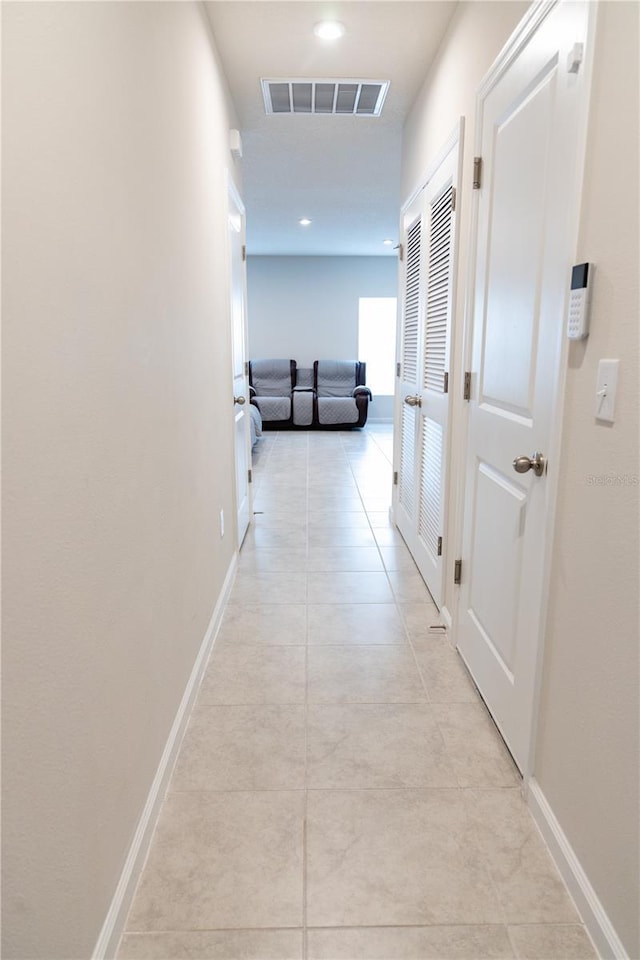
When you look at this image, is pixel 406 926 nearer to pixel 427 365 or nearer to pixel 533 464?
pixel 533 464

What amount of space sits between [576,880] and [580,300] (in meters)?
1.26

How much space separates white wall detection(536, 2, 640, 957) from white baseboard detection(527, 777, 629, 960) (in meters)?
0.03

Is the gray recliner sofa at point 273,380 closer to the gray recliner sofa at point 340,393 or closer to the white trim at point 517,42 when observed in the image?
the gray recliner sofa at point 340,393

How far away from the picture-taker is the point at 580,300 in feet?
3.94

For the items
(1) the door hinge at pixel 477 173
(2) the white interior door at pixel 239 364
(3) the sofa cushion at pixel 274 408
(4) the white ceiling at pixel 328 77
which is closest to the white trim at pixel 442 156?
(1) the door hinge at pixel 477 173

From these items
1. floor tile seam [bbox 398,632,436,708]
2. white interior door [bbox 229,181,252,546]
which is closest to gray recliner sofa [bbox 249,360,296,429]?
white interior door [bbox 229,181,252,546]

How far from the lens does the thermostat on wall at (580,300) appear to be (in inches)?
46.5

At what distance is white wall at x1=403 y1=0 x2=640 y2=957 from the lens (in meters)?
1.04

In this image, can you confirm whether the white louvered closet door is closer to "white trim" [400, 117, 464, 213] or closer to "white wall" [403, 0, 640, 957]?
"white trim" [400, 117, 464, 213]

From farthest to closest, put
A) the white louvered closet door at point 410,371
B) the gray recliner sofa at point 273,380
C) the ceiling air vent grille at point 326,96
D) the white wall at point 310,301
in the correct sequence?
1. the white wall at point 310,301
2. the gray recliner sofa at point 273,380
3. the white louvered closet door at point 410,371
4. the ceiling air vent grille at point 326,96

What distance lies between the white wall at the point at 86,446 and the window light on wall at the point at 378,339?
7.57 m

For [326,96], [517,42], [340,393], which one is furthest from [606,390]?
[340,393]

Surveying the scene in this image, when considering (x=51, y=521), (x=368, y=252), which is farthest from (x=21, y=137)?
(x=368, y=252)

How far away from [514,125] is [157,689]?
74.5 inches
